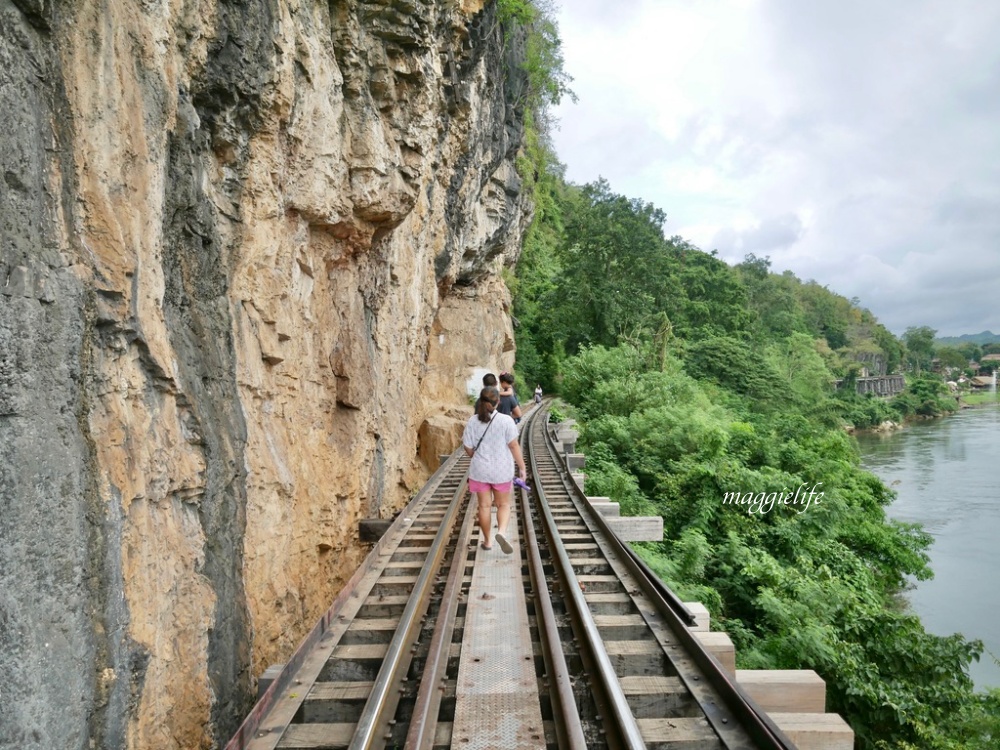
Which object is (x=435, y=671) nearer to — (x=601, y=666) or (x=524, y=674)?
Answer: (x=524, y=674)

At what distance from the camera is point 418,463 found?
16.6 m

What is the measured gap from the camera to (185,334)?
479 cm

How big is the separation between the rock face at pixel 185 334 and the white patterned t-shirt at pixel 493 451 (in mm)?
2058

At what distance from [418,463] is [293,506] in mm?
9656

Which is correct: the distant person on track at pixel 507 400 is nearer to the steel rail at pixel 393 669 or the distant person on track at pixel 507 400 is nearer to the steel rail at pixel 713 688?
the steel rail at pixel 393 669

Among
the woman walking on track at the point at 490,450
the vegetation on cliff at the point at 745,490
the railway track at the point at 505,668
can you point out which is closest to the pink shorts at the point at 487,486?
the woman walking on track at the point at 490,450

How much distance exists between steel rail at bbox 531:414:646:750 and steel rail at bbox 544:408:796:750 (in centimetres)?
48

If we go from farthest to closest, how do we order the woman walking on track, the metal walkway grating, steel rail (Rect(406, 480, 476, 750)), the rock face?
1. the woman walking on track
2. the metal walkway grating
3. steel rail (Rect(406, 480, 476, 750))
4. the rock face

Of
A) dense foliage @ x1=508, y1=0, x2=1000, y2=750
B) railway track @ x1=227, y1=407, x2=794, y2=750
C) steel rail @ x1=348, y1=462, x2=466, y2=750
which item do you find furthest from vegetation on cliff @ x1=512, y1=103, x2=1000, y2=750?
steel rail @ x1=348, y1=462, x2=466, y2=750

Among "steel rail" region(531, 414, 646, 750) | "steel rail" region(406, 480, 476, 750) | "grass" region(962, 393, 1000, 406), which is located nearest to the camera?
"steel rail" region(531, 414, 646, 750)

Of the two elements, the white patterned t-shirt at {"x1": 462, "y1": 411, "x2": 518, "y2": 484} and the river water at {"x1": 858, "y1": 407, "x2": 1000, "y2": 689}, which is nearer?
the white patterned t-shirt at {"x1": 462, "y1": 411, "x2": 518, "y2": 484}

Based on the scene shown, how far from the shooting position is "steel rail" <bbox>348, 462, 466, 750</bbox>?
3339 millimetres

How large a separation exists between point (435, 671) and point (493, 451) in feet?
8.98

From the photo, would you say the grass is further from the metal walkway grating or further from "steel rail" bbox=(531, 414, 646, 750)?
the metal walkway grating
